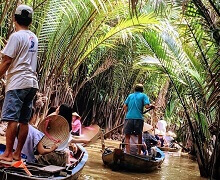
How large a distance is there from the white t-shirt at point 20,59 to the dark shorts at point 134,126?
3.83m

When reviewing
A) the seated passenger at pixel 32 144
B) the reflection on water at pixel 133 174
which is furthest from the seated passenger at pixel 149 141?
the seated passenger at pixel 32 144

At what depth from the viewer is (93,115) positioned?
15398 mm

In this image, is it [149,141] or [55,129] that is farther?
[149,141]

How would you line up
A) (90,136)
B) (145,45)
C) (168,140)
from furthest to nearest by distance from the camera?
(168,140)
(90,136)
(145,45)

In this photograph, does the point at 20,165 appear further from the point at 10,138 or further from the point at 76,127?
the point at 76,127

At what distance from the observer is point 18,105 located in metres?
4.29

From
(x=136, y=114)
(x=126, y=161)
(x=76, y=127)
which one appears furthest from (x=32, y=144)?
(x=76, y=127)

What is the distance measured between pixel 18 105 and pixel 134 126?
4004 mm

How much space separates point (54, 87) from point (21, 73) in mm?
6819

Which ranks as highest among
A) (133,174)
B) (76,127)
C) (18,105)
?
(18,105)

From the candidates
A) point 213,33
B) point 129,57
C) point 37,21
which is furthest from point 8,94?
point 129,57

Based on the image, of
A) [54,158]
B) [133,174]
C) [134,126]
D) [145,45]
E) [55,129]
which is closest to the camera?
[54,158]

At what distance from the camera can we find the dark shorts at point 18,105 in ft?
13.9

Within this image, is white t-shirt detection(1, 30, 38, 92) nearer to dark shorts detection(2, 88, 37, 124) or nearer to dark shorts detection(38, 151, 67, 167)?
dark shorts detection(2, 88, 37, 124)
